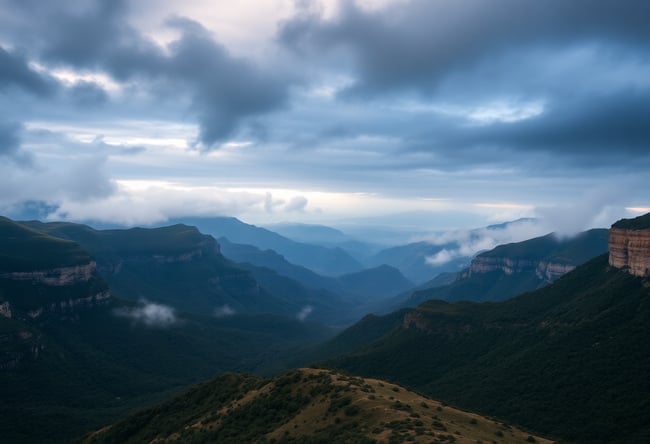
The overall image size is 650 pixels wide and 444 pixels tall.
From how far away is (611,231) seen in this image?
144 m

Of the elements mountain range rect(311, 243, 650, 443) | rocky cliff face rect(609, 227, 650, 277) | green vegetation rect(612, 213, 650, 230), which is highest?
green vegetation rect(612, 213, 650, 230)

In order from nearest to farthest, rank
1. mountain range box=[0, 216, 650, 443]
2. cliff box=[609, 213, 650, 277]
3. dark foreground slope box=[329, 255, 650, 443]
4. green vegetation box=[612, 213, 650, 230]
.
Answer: mountain range box=[0, 216, 650, 443] → dark foreground slope box=[329, 255, 650, 443] → cliff box=[609, 213, 650, 277] → green vegetation box=[612, 213, 650, 230]

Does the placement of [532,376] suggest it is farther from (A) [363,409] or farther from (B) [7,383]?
(B) [7,383]

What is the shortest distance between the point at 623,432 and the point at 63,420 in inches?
5108

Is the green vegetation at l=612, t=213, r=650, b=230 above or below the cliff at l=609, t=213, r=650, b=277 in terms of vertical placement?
above

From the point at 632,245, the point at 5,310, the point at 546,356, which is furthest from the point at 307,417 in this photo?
the point at 5,310

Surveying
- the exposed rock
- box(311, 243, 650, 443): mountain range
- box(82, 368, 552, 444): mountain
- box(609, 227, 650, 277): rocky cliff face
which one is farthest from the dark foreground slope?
the exposed rock

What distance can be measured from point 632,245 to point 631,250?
1277 millimetres

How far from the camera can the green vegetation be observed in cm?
13188

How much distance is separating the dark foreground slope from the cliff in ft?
9.73

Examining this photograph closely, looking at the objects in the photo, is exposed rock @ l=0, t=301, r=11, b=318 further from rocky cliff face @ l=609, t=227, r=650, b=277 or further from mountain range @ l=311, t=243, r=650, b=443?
rocky cliff face @ l=609, t=227, r=650, b=277

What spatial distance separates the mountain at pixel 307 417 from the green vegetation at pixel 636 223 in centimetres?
9145

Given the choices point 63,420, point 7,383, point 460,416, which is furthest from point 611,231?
point 7,383

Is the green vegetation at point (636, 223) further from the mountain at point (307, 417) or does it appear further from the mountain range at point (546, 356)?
the mountain at point (307, 417)
